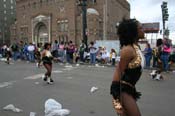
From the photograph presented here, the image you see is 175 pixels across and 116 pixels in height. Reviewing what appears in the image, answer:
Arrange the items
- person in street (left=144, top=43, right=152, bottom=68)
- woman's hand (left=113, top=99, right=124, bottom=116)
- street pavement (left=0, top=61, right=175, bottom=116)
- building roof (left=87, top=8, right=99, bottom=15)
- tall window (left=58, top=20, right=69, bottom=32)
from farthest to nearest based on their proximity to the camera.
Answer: tall window (left=58, top=20, right=69, bottom=32) < building roof (left=87, top=8, right=99, bottom=15) < person in street (left=144, top=43, right=152, bottom=68) < street pavement (left=0, top=61, right=175, bottom=116) < woman's hand (left=113, top=99, right=124, bottom=116)

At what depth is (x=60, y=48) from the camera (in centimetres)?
2394

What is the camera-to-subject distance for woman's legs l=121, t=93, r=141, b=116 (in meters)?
3.53

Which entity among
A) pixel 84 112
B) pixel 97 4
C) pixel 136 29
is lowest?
pixel 84 112

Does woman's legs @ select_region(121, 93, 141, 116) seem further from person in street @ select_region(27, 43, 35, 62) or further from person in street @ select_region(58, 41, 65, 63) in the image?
person in street @ select_region(27, 43, 35, 62)

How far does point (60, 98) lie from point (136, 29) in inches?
209

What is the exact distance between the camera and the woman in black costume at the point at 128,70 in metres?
3.56

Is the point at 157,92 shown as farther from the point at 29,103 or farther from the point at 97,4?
the point at 97,4

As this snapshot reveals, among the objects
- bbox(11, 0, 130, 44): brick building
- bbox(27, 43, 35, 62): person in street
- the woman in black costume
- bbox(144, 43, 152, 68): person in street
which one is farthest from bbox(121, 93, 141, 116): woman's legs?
bbox(11, 0, 130, 44): brick building

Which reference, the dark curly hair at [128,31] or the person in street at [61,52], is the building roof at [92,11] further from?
the dark curly hair at [128,31]

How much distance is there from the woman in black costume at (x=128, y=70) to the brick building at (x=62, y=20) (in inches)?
2499

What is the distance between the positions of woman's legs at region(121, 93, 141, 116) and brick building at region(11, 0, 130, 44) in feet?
209

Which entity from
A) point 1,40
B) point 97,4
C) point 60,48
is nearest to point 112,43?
point 60,48

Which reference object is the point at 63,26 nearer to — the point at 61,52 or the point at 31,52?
the point at 31,52

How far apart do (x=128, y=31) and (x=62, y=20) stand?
7197 centimetres
